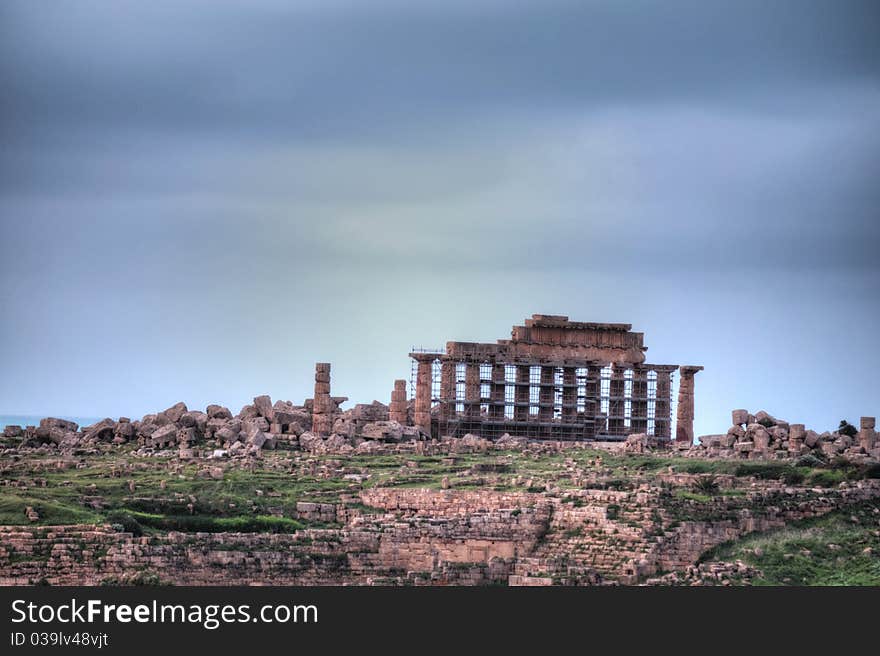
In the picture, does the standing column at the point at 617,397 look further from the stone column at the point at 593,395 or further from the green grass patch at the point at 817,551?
the green grass patch at the point at 817,551

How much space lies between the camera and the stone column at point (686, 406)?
111438mm

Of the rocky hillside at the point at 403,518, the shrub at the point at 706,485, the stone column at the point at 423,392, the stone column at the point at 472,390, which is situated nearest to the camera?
the rocky hillside at the point at 403,518

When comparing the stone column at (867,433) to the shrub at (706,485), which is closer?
the shrub at (706,485)

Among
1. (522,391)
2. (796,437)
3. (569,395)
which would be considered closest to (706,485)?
(796,437)

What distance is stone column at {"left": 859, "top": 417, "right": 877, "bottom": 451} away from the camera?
9575 cm

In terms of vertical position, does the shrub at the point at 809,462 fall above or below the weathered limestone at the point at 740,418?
below

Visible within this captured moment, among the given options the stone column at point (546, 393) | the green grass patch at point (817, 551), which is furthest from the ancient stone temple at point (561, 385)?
the green grass patch at point (817, 551)

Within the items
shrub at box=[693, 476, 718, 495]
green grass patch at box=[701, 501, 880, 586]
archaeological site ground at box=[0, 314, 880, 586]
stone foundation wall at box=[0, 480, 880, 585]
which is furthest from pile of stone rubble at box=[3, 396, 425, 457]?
green grass patch at box=[701, 501, 880, 586]

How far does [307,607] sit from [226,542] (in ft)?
31.9

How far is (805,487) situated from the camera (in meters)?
84.1

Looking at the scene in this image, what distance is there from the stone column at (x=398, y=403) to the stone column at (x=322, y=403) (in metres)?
2.78

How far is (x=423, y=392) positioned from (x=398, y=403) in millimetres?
1857

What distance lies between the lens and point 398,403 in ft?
351

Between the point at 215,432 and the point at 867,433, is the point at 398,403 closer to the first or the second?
the point at 215,432
